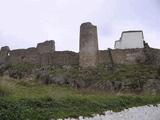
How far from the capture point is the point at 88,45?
146 ft

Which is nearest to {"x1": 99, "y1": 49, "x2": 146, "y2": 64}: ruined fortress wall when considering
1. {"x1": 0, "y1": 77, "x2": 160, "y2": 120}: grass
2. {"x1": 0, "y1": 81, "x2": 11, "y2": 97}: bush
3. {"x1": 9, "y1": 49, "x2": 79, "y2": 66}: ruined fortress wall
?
{"x1": 9, "y1": 49, "x2": 79, "y2": 66}: ruined fortress wall

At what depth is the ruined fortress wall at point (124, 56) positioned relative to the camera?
151 feet

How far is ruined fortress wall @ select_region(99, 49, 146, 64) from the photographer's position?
151 feet

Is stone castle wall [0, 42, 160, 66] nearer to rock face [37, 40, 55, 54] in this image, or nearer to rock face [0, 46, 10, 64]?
rock face [37, 40, 55, 54]

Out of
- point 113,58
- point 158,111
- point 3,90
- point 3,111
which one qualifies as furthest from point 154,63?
point 3,111

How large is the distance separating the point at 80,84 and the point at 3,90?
2012cm

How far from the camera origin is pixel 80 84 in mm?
38875

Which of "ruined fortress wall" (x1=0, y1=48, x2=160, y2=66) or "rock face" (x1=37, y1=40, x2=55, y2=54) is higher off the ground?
"rock face" (x1=37, y1=40, x2=55, y2=54)

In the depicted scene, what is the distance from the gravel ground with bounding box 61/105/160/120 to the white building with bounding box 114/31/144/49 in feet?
71.2

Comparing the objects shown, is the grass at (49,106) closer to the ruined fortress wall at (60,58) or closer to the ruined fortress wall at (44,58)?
the ruined fortress wall at (60,58)

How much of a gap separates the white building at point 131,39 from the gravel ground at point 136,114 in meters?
21.7

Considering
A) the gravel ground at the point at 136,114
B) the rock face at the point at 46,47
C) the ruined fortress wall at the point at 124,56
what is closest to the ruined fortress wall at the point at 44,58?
the rock face at the point at 46,47

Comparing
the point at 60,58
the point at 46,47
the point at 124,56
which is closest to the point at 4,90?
the point at 60,58

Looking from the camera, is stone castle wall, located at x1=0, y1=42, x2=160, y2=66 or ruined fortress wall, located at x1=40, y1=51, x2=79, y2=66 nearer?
stone castle wall, located at x1=0, y1=42, x2=160, y2=66
